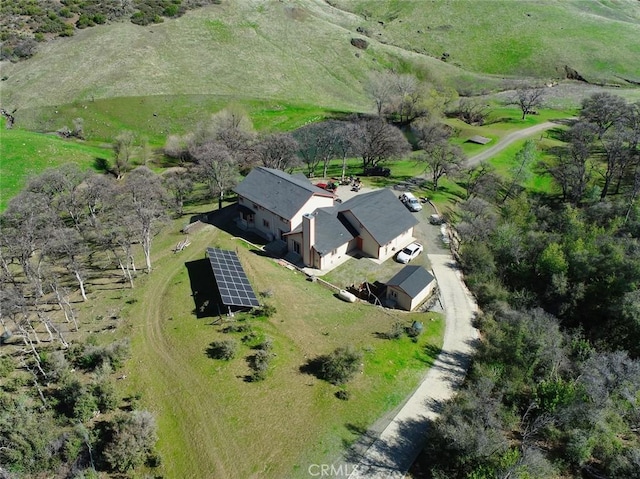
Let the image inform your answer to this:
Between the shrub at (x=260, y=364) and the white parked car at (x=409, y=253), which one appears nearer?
the shrub at (x=260, y=364)

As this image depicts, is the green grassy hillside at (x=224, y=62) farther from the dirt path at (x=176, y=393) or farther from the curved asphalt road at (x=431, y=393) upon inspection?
the curved asphalt road at (x=431, y=393)

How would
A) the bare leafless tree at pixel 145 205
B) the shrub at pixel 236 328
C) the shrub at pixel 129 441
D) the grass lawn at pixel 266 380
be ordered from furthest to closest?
the bare leafless tree at pixel 145 205
the shrub at pixel 236 328
the grass lawn at pixel 266 380
the shrub at pixel 129 441

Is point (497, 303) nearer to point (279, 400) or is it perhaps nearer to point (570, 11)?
point (279, 400)

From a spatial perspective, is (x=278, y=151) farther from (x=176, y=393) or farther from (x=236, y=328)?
(x=176, y=393)

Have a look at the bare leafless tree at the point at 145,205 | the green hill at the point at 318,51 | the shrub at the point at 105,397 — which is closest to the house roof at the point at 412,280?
the bare leafless tree at the point at 145,205

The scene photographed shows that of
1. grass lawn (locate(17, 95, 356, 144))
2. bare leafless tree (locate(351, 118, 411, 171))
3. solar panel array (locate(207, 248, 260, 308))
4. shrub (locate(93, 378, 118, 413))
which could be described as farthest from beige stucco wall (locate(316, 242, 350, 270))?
grass lawn (locate(17, 95, 356, 144))

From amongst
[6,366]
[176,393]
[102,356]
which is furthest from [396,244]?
[6,366]
